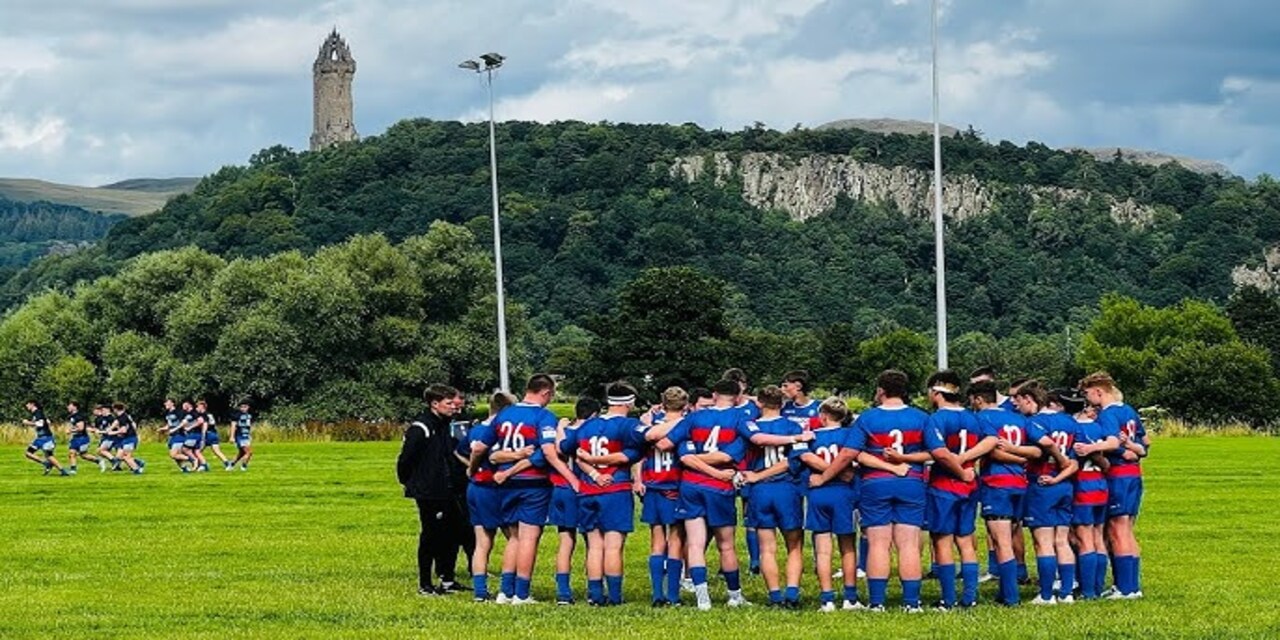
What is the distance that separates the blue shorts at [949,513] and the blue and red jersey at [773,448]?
4.24ft

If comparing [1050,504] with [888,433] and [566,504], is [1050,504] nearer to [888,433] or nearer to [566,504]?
[888,433]

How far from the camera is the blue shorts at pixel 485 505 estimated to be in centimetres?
1777

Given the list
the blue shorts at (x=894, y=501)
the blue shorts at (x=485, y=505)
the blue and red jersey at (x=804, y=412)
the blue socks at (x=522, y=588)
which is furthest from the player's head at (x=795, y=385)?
the blue socks at (x=522, y=588)

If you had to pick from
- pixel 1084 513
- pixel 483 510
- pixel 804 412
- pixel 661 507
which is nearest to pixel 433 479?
pixel 483 510

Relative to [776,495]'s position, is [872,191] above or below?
above

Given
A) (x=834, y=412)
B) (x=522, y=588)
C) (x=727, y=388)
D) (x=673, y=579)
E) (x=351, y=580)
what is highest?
(x=727, y=388)

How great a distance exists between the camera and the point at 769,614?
54.3ft

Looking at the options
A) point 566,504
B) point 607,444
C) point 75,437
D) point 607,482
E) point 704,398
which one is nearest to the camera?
point 607,444

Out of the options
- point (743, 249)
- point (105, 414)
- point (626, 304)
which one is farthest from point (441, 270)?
point (743, 249)

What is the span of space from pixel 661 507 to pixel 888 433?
234 centimetres

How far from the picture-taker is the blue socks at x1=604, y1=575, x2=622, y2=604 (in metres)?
17.5

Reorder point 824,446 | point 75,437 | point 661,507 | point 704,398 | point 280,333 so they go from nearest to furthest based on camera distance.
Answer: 1. point 824,446
2. point 661,507
3. point 704,398
4. point 75,437
5. point 280,333

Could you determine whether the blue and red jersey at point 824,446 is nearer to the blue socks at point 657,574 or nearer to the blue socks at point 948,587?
the blue socks at point 948,587

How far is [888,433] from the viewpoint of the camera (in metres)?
16.5
